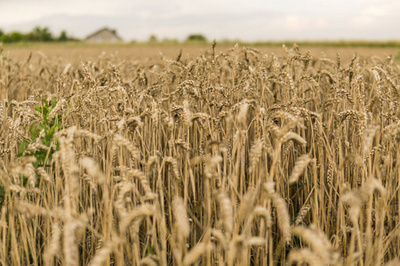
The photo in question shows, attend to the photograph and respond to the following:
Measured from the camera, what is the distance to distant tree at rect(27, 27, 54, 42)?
49841 millimetres

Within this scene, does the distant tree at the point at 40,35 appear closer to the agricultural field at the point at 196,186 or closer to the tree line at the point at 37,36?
the tree line at the point at 37,36

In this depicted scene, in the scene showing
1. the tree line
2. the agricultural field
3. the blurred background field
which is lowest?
the agricultural field

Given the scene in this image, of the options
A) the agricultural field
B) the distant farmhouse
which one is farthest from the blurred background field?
the distant farmhouse

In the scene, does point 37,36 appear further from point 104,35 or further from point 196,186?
point 196,186

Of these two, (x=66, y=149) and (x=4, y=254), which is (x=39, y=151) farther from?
(x=66, y=149)

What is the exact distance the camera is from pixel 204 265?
5.22 feet

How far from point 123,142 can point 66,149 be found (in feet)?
0.59

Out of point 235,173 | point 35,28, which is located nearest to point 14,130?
point 235,173

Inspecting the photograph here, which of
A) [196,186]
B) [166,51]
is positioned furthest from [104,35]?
[196,186]

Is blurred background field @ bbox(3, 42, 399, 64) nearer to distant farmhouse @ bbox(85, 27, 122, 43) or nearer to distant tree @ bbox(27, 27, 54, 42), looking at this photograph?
distant tree @ bbox(27, 27, 54, 42)

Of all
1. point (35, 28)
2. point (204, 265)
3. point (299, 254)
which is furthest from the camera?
point (35, 28)

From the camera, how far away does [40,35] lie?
50.7 meters

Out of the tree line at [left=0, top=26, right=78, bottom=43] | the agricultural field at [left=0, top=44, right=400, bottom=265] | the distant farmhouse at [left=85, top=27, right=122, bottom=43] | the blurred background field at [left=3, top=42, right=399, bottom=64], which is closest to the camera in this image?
the agricultural field at [left=0, top=44, right=400, bottom=265]

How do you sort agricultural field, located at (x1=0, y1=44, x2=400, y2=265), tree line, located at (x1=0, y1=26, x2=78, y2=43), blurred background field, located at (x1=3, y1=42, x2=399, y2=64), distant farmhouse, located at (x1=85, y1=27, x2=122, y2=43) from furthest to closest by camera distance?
distant farmhouse, located at (x1=85, y1=27, x2=122, y2=43) < tree line, located at (x1=0, y1=26, x2=78, y2=43) < blurred background field, located at (x1=3, y1=42, x2=399, y2=64) < agricultural field, located at (x1=0, y1=44, x2=400, y2=265)
